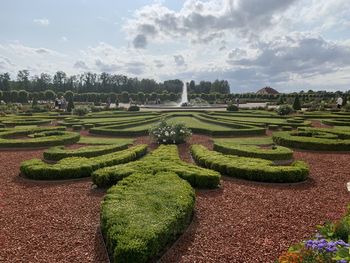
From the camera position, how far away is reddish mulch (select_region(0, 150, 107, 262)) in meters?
5.59

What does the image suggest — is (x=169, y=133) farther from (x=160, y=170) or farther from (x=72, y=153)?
(x=160, y=170)

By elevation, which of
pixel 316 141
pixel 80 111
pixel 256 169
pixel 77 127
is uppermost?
pixel 316 141

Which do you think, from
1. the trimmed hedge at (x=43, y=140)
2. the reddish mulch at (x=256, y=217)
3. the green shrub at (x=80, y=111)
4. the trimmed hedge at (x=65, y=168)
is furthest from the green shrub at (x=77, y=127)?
the reddish mulch at (x=256, y=217)

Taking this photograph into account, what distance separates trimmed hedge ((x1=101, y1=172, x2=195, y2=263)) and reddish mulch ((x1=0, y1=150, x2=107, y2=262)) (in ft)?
1.60

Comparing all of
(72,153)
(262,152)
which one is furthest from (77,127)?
(262,152)

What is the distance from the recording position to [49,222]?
22.4 ft

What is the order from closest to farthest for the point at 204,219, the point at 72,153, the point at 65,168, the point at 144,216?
the point at 144,216
the point at 204,219
the point at 65,168
the point at 72,153

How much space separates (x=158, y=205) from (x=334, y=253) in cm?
331

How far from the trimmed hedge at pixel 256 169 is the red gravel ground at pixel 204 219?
0.24 meters

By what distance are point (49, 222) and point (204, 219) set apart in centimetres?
309

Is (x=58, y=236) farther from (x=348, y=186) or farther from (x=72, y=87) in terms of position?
(x=72, y=87)

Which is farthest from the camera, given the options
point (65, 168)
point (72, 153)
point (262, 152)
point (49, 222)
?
point (72, 153)

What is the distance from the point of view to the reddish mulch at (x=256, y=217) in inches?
220

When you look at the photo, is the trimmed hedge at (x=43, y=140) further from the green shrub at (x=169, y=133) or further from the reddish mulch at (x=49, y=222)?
the reddish mulch at (x=49, y=222)
